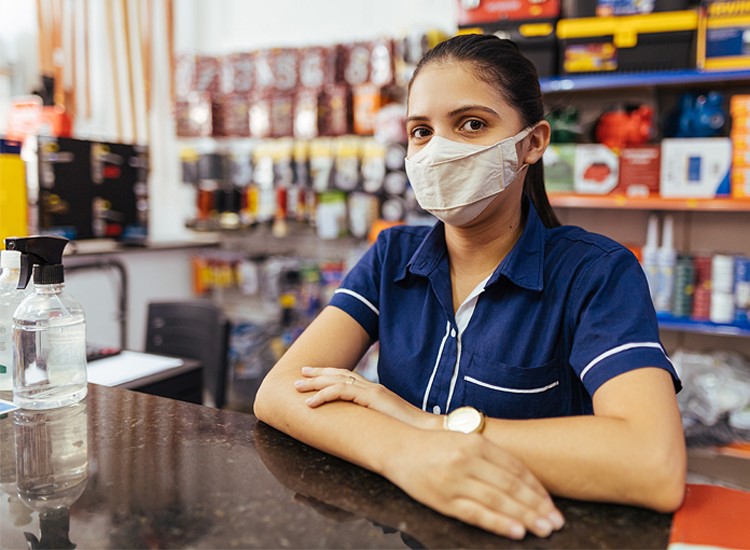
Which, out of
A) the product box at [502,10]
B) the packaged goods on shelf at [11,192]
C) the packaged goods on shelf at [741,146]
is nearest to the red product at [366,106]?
the product box at [502,10]

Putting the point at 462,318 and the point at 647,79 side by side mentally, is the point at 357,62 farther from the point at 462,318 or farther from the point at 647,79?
the point at 462,318

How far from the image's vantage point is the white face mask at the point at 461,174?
1.34 metres

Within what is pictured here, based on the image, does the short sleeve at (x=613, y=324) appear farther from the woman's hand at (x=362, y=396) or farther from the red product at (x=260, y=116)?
the red product at (x=260, y=116)

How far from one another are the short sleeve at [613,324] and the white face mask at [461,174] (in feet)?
0.86

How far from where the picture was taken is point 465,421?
997 millimetres

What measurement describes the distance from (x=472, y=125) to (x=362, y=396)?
0.62 metres

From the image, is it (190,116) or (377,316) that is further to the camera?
(190,116)

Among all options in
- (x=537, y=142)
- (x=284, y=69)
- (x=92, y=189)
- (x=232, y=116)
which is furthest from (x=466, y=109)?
(x=232, y=116)

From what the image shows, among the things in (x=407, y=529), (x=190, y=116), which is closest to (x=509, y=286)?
(x=407, y=529)

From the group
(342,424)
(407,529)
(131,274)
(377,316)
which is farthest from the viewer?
(131,274)

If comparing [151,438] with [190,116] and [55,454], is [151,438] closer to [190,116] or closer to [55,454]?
[55,454]

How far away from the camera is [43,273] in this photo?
47.6 inches

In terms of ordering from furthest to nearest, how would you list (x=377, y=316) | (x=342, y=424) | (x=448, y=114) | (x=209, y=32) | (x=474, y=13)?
(x=209, y=32) → (x=474, y=13) → (x=377, y=316) → (x=448, y=114) → (x=342, y=424)

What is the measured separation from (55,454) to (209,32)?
14.6 feet
